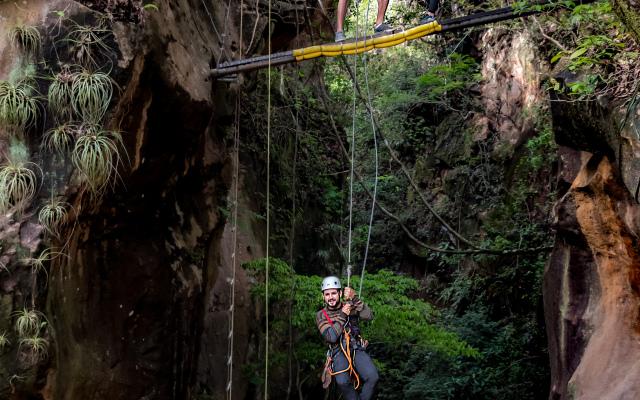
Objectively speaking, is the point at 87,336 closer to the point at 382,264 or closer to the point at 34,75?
the point at 34,75

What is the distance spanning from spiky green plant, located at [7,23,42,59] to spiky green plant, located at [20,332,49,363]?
107 inches

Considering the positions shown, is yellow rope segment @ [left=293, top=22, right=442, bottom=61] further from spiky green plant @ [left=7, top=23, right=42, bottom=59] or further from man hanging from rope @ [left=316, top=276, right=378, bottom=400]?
man hanging from rope @ [left=316, top=276, right=378, bottom=400]

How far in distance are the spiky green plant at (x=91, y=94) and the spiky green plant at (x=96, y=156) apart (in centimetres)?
15

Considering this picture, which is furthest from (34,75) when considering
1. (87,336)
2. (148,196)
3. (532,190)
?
(532,190)

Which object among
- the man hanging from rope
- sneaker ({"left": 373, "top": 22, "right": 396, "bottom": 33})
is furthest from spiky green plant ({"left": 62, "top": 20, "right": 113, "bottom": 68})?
sneaker ({"left": 373, "top": 22, "right": 396, "bottom": 33})

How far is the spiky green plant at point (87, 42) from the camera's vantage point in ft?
15.7

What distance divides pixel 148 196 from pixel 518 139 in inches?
422

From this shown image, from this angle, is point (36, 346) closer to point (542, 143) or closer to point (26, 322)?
point (26, 322)

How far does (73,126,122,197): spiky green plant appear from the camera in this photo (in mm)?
4645

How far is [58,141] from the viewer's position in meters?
4.63

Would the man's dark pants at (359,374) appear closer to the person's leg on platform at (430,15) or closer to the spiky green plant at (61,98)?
the spiky green plant at (61,98)

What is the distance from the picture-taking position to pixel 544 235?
10844mm

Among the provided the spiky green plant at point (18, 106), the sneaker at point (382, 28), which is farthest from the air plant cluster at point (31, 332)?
the sneaker at point (382, 28)

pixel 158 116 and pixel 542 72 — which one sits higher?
pixel 542 72
